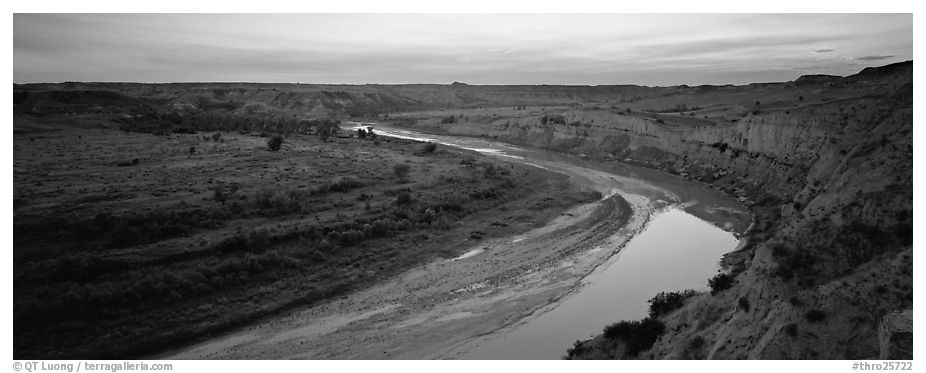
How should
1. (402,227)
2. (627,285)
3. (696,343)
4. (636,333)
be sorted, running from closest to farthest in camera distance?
(696,343) → (636,333) → (627,285) → (402,227)

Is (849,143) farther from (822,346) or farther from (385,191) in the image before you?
(385,191)

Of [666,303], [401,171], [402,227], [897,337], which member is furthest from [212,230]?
[897,337]

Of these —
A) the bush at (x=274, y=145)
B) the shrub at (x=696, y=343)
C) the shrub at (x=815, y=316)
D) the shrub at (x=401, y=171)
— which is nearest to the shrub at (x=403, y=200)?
the shrub at (x=401, y=171)

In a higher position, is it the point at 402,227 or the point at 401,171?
the point at 401,171

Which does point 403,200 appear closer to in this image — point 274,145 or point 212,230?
point 212,230

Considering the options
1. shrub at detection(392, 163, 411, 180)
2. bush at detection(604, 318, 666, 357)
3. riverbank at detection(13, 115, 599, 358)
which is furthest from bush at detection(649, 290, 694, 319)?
shrub at detection(392, 163, 411, 180)

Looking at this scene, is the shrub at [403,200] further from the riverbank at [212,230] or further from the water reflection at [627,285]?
the water reflection at [627,285]

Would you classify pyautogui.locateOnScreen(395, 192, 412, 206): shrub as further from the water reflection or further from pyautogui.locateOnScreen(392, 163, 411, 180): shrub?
the water reflection
